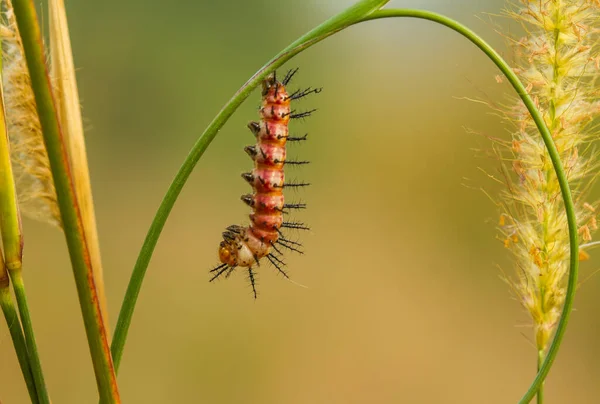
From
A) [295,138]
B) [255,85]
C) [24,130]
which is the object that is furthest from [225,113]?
[295,138]

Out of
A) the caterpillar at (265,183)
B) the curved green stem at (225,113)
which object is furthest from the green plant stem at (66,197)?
the caterpillar at (265,183)

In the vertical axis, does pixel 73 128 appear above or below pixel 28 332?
above

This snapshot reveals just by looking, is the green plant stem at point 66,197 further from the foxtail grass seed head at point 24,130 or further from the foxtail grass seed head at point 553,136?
the foxtail grass seed head at point 553,136

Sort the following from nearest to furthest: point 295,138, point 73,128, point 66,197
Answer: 1. point 66,197
2. point 73,128
3. point 295,138

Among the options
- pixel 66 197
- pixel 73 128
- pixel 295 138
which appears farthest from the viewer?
pixel 295 138

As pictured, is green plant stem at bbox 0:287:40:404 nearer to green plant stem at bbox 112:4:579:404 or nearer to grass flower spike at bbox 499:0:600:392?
green plant stem at bbox 112:4:579:404

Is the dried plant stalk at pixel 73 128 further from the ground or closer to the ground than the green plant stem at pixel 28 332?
further from the ground

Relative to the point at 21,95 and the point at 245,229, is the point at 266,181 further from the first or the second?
the point at 21,95

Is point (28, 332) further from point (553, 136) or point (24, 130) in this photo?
point (553, 136)
